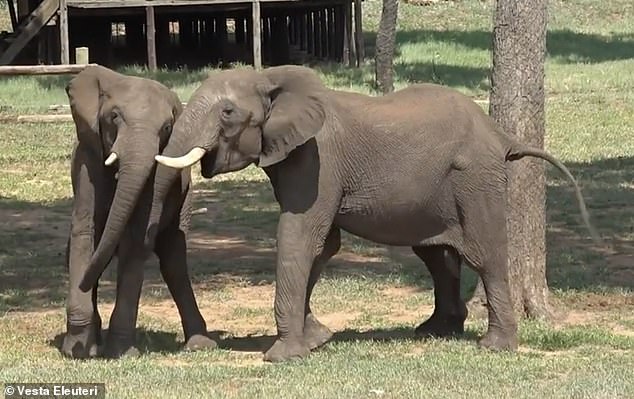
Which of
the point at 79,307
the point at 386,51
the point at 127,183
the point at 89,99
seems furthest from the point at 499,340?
the point at 386,51

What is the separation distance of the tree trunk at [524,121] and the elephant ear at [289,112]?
2.04m

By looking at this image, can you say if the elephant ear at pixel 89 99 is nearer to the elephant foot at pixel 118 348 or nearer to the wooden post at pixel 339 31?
the elephant foot at pixel 118 348

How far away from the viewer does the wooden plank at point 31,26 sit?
2850cm

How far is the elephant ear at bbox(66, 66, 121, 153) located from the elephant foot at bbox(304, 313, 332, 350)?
178 cm

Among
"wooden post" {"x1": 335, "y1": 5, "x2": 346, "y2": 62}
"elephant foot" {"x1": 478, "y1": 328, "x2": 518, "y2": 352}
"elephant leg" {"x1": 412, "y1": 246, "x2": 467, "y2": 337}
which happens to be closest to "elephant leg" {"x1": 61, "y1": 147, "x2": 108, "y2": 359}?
"elephant leg" {"x1": 412, "y1": 246, "x2": 467, "y2": 337}

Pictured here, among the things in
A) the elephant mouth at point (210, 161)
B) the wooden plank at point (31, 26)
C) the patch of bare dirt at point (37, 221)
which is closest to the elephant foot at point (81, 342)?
the elephant mouth at point (210, 161)

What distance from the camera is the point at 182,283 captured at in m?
9.29

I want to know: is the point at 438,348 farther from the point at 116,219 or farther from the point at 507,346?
the point at 116,219

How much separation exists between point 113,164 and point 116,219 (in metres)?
0.44

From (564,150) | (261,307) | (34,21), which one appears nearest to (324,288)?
(261,307)

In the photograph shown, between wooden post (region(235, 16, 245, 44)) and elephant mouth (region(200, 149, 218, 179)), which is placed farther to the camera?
wooden post (region(235, 16, 245, 44))

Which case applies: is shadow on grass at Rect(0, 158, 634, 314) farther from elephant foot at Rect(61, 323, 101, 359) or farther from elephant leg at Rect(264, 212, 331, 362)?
elephant leg at Rect(264, 212, 331, 362)

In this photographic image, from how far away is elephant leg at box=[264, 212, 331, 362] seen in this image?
859 centimetres

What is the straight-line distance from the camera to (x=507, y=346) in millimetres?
9016
